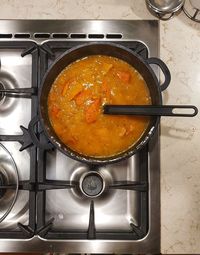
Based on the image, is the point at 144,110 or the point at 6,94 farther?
the point at 6,94

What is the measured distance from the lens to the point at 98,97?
→ 3.38ft

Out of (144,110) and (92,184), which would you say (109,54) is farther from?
(92,184)

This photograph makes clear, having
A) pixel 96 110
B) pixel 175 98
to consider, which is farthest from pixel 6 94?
pixel 175 98

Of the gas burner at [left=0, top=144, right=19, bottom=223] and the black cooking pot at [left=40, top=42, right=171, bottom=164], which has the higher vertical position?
the black cooking pot at [left=40, top=42, right=171, bottom=164]

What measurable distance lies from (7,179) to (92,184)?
0.25m

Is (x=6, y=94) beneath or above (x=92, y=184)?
above

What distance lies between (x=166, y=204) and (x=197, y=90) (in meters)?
0.35

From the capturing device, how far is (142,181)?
3.64 feet

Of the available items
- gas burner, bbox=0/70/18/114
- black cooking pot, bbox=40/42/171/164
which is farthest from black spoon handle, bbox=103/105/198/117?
gas burner, bbox=0/70/18/114

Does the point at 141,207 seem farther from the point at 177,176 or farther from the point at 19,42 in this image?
the point at 19,42

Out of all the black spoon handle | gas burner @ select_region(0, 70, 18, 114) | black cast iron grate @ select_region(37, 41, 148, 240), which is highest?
gas burner @ select_region(0, 70, 18, 114)

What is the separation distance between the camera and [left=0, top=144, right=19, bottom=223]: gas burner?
1.11 m

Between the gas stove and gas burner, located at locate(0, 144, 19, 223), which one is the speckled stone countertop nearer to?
the gas stove

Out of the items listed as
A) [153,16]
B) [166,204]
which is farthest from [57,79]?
[166,204]
